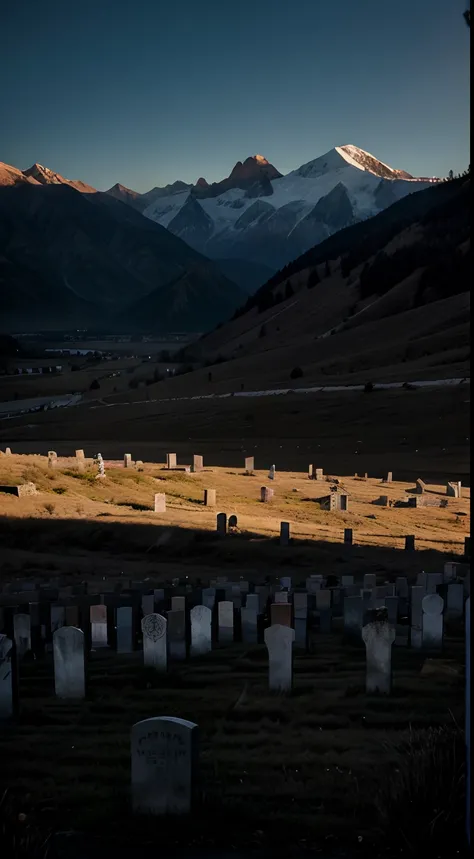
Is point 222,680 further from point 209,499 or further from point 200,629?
point 209,499

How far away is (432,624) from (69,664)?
170 inches

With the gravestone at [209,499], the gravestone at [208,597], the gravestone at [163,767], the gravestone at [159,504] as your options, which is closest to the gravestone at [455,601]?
the gravestone at [208,597]

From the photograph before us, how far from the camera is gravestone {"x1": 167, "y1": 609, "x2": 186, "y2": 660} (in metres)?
11.0

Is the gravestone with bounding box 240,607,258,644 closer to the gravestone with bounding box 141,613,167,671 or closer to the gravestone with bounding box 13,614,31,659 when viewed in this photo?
the gravestone with bounding box 141,613,167,671

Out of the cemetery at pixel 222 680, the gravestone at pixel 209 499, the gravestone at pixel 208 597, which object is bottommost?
the cemetery at pixel 222 680

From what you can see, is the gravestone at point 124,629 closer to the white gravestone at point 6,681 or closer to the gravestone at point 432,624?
the white gravestone at point 6,681

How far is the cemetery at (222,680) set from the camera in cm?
727

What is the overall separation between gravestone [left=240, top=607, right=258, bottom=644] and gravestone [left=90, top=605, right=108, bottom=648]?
1728 mm

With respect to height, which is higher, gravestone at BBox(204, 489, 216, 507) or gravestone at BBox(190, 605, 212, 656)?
gravestone at BBox(204, 489, 216, 507)

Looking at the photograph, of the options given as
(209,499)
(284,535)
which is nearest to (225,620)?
(284,535)

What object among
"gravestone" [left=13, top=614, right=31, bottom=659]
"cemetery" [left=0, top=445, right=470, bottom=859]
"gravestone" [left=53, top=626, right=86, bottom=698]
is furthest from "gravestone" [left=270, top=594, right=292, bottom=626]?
"gravestone" [left=13, top=614, right=31, bottom=659]

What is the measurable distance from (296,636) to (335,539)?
750 cm

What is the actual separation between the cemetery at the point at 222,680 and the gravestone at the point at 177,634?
0.02 m

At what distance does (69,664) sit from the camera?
31.9 feet
